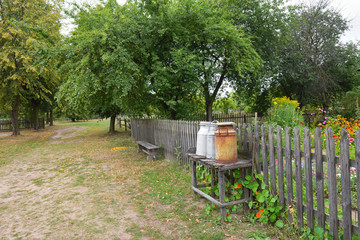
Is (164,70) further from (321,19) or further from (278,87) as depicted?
(321,19)

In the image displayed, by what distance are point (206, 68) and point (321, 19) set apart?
520 inches

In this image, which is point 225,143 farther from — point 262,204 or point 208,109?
point 208,109

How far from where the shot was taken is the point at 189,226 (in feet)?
12.2

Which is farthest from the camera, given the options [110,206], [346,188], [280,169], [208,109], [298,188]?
[208,109]

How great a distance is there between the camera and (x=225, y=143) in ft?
12.0

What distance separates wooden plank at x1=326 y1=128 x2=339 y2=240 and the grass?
0.53m

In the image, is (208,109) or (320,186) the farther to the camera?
(208,109)

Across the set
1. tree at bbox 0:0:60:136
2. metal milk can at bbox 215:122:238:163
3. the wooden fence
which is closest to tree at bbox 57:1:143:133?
metal milk can at bbox 215:122:238:163

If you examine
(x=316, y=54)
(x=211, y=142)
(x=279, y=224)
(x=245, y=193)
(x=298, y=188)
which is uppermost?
(x=316, y=54)

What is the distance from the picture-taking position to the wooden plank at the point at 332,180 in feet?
8.84

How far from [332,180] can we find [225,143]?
4.68 feet

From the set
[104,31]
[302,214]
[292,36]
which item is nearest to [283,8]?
[292,36]

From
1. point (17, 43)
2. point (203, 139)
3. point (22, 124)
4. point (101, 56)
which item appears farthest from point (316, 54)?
point (22, 124)

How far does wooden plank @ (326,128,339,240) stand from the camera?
8.84ft
